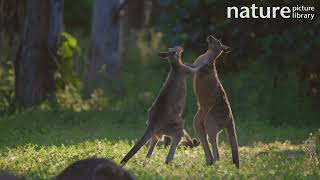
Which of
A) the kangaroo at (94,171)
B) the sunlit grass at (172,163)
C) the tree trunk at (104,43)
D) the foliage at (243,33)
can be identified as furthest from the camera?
the tree trunk at (104,43)

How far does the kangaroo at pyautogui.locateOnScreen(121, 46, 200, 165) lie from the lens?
10.6 m

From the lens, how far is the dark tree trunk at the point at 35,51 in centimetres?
1838

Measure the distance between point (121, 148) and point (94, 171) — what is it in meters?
5.00

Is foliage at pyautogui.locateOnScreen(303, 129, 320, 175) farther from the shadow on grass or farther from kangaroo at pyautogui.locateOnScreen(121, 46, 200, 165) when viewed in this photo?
the shadow on grass

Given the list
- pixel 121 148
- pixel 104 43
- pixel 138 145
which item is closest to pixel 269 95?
pixel 104 43

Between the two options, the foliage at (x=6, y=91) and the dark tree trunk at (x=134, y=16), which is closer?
the foliage at (x=6, y=91)

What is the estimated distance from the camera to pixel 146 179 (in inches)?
373

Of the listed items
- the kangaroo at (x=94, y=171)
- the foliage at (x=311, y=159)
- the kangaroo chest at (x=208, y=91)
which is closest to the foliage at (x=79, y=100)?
the kangaroo chest at (x=208, y=91)

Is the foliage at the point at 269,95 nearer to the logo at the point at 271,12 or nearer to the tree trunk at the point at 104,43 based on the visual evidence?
the logo at the point at 271,12

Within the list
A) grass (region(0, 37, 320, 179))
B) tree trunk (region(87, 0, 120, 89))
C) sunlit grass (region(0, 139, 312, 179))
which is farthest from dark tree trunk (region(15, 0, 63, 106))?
sunlit grass (region(0, 139, 312, 179))

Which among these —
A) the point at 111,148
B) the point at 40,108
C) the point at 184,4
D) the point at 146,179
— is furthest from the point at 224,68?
the point at 146,179

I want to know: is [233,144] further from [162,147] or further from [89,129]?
[89,129]

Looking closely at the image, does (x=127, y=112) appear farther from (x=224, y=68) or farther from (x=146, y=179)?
(x=146, y=179)

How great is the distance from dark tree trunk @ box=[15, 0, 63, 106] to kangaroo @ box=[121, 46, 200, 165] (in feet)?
25.1
